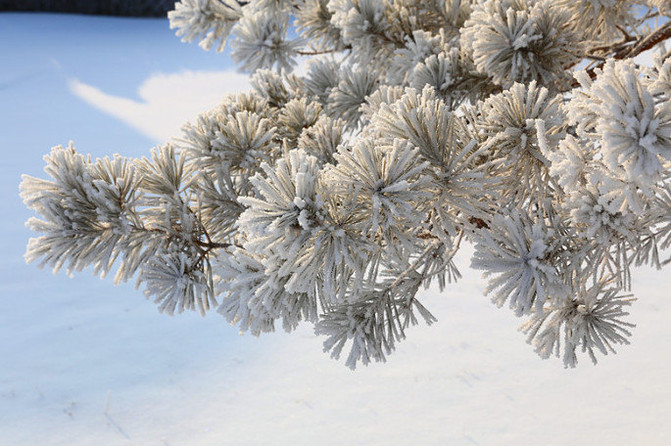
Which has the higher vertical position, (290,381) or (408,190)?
(408,190)

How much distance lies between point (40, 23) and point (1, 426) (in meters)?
3.90

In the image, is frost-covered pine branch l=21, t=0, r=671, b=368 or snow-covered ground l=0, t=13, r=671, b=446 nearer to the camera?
frost-covered pine branch l=21, t=0, r=671, b=368

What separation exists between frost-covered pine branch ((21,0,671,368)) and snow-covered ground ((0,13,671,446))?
0.74 m

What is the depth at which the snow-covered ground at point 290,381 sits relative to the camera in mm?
1375

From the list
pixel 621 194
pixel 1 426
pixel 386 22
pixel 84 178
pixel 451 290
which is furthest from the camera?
pixel 451 290

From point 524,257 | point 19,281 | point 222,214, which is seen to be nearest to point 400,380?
point 222,214

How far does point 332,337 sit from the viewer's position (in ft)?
2.22

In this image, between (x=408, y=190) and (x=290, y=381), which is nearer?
(x=408, y=190)

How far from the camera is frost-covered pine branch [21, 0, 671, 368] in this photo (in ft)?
1.49

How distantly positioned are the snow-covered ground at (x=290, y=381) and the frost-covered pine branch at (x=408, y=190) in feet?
2.43

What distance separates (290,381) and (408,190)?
121 centimetres

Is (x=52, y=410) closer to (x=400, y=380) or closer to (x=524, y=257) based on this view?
(x=400, y=380)

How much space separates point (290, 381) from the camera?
Answer: 1.58m

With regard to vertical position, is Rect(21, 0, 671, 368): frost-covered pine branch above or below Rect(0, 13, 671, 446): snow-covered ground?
above
